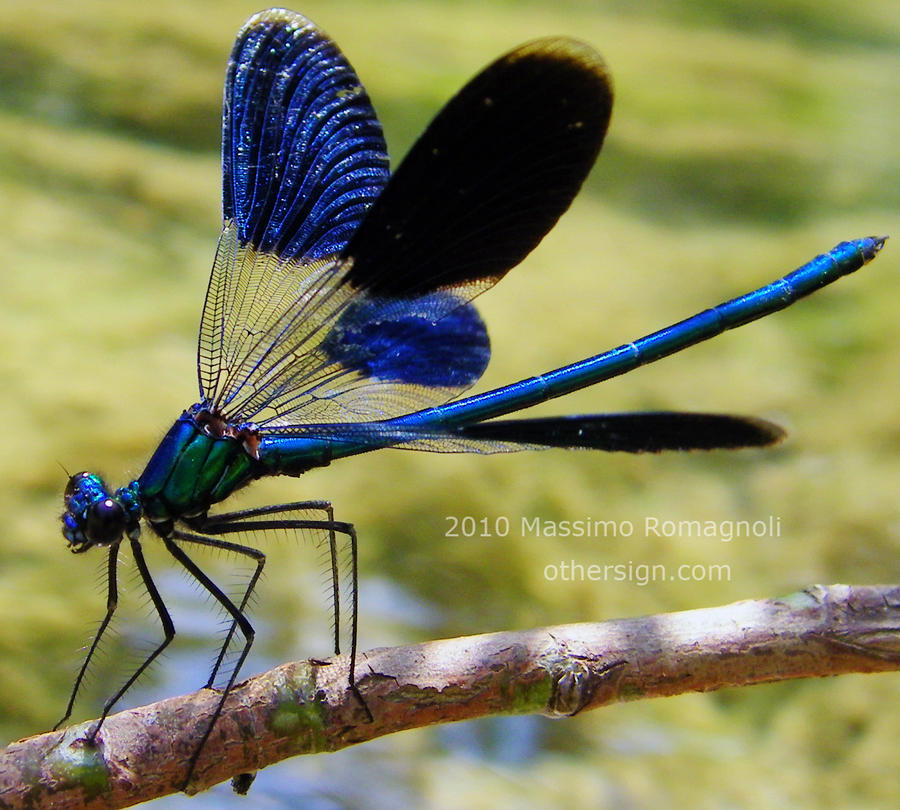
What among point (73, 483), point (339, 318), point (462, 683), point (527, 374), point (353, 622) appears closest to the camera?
point (462, 683)

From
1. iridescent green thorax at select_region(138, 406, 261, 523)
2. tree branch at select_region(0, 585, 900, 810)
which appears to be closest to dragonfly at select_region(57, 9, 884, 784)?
iridescent green thorax at select_region(138, 406, 261, 523)

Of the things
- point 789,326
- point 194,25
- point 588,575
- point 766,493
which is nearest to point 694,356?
point 789,326

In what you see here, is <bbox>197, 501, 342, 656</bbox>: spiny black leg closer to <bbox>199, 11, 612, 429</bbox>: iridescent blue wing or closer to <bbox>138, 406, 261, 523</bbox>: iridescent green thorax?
<bbox>138, 406, 261, 523</bbox>: iridescent green thorax

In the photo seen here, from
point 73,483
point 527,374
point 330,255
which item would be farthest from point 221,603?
point 527,374

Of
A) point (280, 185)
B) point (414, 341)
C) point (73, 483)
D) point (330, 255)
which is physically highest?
point (280, 185)

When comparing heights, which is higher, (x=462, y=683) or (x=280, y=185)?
(x=280, y=185)

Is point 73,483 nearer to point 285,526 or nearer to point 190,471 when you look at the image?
point 190,471

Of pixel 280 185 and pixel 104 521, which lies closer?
pixel 104 521

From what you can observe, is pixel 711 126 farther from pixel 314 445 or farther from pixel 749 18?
pixel 314 445
